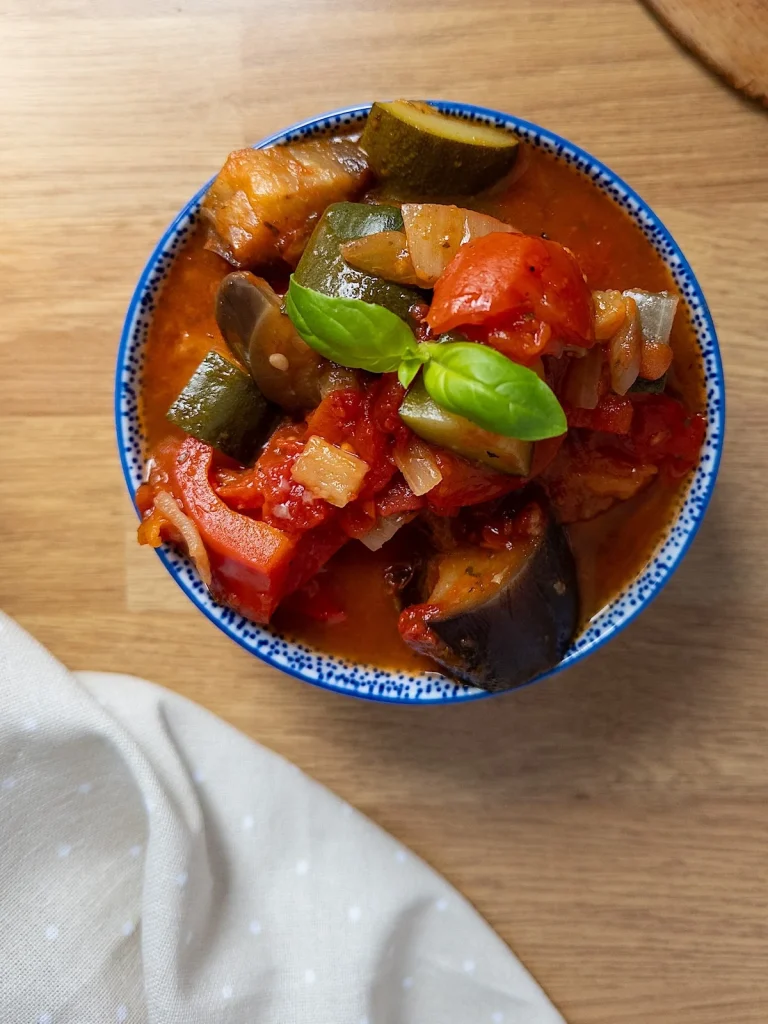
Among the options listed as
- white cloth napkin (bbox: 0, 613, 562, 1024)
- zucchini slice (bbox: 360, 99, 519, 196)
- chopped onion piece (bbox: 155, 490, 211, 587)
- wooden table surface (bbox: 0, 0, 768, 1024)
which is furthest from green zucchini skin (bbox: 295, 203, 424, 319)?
white cloth napkin (bbox: 0, 613, 562, 1024)

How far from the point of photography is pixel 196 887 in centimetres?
249

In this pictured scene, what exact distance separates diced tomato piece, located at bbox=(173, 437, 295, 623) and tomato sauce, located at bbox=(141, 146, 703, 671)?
0.15 metres

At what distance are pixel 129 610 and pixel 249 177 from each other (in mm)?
1249

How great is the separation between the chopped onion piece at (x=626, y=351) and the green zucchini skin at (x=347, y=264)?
426 mm

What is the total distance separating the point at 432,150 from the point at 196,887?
6.57 ft

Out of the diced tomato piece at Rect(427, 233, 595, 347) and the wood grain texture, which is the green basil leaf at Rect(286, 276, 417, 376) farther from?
the wood grain texture

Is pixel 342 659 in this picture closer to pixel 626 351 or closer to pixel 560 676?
pixel 560 676

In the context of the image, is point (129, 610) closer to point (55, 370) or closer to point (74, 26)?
point (55, 370)

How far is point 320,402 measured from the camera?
6.69 feet

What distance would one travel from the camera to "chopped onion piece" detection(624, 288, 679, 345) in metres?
2.00

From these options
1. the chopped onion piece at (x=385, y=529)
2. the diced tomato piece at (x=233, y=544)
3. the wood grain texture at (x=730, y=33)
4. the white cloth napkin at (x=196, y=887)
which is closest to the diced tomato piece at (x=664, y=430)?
the chopped onion piece at (x=385, y=529)

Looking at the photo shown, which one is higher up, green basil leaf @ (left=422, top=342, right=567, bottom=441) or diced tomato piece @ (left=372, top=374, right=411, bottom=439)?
green basil leaf @ (left=422, top=342, right=567, bottom=441)

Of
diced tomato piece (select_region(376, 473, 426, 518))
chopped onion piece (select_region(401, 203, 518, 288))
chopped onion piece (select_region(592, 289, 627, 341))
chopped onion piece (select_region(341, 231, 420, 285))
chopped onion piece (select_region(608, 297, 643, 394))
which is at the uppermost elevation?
chopped onion piece (select_region(401, 203, 518, 288))

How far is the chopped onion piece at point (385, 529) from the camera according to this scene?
198 centimetres
